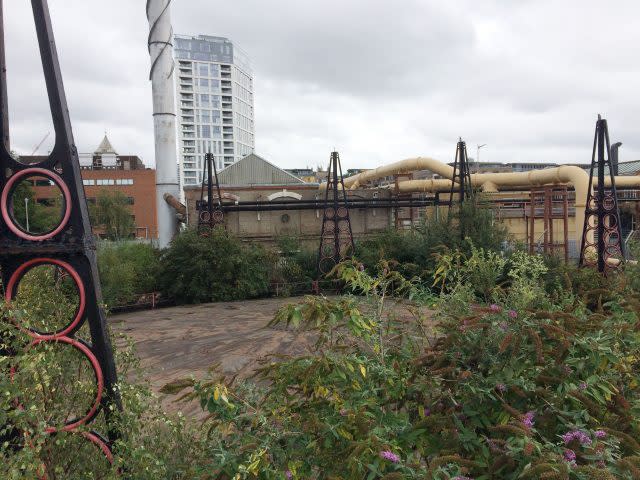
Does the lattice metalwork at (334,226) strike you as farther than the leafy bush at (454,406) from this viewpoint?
Yes

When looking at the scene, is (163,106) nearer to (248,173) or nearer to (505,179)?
(248,173)

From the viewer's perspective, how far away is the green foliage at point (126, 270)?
16.5 m

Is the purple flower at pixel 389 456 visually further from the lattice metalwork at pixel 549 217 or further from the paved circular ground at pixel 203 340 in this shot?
the lattice metalwork at pixel 549 217

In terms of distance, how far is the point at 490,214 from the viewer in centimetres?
1617

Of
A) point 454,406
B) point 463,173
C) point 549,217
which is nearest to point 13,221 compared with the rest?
point 454,406

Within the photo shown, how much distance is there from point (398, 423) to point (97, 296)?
1.94m

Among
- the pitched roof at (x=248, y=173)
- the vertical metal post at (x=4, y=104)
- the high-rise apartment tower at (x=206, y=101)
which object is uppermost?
the high-rise apartment tower at (x=206, y=101)

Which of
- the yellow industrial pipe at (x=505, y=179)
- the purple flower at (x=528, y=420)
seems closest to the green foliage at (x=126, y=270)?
the yellow industrial pipe at (x=505, y=179)

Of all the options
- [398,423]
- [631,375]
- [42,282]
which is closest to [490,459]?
[398,423]

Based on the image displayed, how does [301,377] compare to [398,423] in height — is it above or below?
above

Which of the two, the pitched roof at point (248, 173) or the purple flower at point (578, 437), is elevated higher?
the pitched roof at point (248, 173)

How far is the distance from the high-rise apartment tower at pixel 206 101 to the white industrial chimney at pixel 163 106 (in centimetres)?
6802

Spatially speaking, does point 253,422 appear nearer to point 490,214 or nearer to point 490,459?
point 490,459

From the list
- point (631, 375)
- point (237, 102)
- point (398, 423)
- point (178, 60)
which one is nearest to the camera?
point (398, 423)
